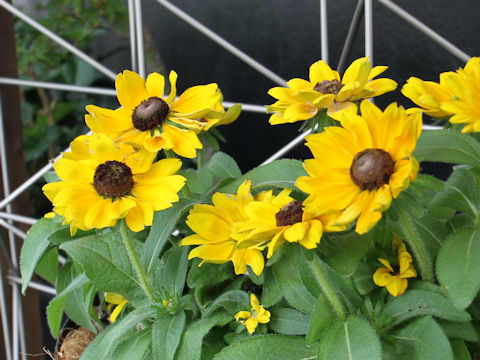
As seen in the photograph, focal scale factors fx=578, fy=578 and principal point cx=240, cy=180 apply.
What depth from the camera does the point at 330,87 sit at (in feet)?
1.68

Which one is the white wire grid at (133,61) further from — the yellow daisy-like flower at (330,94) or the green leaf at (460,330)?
the green leaf at (460,330)

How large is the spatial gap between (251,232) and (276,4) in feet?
4.86

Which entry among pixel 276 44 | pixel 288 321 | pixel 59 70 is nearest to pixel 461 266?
pixel 288 321

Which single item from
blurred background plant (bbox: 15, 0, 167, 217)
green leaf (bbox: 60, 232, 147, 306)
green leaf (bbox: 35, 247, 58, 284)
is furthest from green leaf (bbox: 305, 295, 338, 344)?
blurred background plant (bbox: 15, 0, 167, 217)

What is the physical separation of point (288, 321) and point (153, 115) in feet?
0.75

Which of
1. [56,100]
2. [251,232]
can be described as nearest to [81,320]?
[251,232]

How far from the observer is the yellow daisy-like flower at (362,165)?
1.22 ft

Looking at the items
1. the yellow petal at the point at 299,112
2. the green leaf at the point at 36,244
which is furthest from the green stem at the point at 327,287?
the green leaf at the point at 36,244

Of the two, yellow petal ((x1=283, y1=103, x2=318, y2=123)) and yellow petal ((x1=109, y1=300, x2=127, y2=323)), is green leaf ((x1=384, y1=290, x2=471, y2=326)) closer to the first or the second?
yellow petal ((x1=283, y1=103, x2=318, y2=123))

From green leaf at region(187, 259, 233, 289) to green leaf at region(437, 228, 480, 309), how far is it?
213 mm

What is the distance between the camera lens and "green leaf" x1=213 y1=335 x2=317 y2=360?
50 centimetres

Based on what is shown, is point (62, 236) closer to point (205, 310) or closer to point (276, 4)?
point (205, 310)

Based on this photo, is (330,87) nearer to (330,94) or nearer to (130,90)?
(330,94)

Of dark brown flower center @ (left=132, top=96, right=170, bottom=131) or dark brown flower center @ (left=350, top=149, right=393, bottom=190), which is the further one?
dark brown flower center @ (left=132, top=96, right=170, bottom=131)
